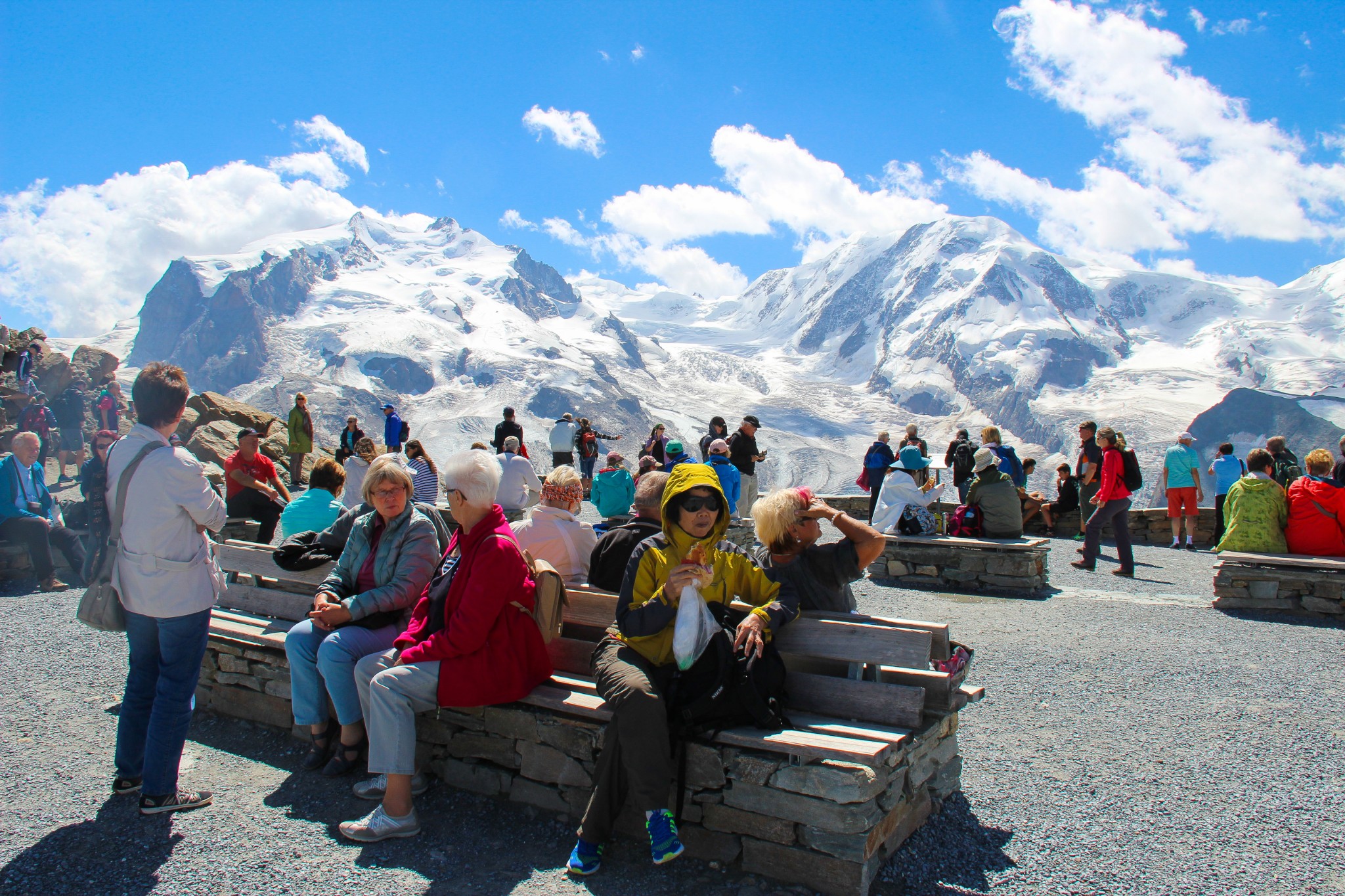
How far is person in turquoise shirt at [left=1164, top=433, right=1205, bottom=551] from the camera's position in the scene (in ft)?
39.5

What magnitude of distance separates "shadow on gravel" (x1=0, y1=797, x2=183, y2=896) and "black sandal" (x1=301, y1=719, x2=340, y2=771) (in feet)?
2.25

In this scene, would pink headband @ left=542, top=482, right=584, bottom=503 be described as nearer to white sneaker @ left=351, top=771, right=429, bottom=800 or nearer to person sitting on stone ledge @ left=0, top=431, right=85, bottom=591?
white sneaker @ left=351, top=771, right=429, bottom=800

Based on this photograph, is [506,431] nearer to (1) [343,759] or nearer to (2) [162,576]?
(1) [343,759]

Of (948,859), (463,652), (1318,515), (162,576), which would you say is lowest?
(948,859)

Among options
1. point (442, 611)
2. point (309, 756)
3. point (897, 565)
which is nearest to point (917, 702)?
point (442, 611)

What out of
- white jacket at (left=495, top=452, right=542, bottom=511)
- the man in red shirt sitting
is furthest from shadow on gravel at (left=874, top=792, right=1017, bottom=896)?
the man in red shirt sitting

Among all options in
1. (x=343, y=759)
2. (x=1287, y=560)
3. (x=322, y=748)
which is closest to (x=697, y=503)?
(x=343, y=759)

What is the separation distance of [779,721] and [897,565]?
716 cm

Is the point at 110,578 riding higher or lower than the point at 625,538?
lower

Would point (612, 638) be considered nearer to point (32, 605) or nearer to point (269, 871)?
point (269, 871)

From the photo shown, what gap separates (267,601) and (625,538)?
2.55 metres

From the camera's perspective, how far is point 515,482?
352 inches

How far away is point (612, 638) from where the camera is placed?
3.59m

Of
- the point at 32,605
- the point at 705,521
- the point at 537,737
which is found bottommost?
the point at 32,605
